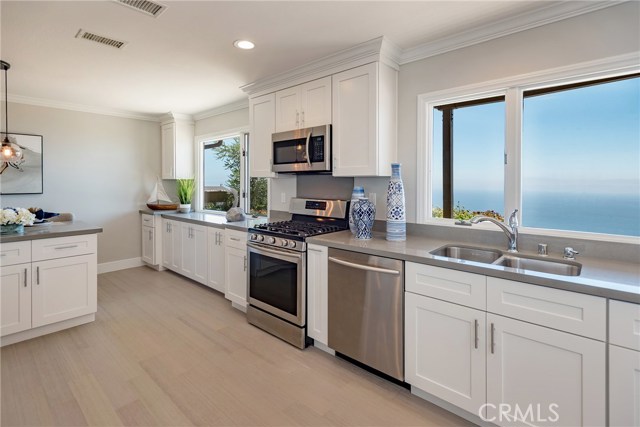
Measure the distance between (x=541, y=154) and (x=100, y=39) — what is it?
133 inches

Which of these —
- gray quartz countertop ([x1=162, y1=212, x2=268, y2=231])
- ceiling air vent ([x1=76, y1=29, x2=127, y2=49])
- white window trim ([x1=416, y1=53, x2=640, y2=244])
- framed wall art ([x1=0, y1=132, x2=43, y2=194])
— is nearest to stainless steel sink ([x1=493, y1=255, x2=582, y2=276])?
white window trim ([x1=416, y1=53, x2=640, y2=244])

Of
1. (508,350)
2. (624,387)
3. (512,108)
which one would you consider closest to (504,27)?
(512,108)

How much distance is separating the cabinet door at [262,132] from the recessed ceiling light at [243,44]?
0.76 m

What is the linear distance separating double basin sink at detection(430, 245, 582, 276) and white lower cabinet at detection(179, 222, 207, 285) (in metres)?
2.90

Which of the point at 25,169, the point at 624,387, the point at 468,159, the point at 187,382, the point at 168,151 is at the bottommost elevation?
the point at 187,382

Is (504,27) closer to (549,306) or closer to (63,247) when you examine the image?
(549,306)

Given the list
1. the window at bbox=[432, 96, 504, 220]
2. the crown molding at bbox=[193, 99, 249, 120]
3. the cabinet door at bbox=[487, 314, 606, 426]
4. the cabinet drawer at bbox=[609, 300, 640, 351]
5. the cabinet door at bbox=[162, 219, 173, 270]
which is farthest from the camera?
the cabinet door at bbox=[162, 219, 173, 270]

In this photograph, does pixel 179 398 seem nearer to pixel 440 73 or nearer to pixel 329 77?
pixel 329 77

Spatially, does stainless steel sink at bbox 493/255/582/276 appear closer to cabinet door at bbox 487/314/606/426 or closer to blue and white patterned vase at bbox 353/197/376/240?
cabinet door at bbox 487/314/606/426

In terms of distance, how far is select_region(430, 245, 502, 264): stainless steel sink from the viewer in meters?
2.24

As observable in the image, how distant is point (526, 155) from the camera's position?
2295 mm

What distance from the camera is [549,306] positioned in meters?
1.56

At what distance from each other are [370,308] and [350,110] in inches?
62.8

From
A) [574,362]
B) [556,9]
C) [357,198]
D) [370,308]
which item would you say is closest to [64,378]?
[370,308]
